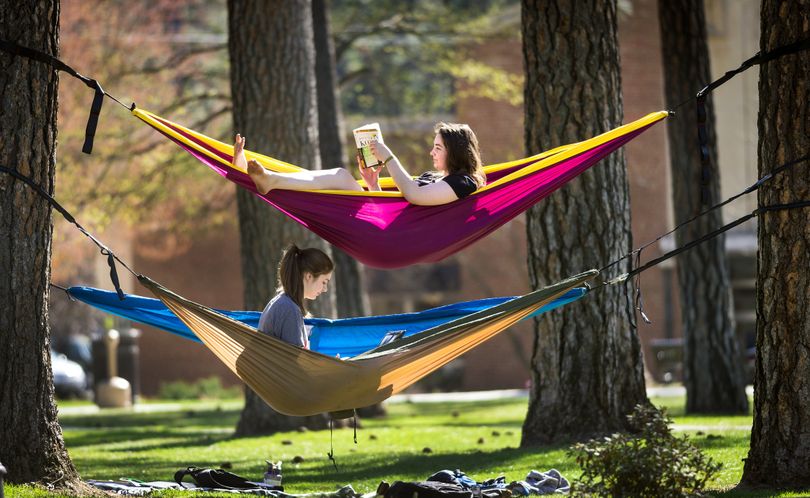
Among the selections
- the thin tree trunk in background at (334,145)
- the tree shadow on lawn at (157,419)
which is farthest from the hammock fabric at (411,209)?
A: the thin tree trunk in background at (334,145)

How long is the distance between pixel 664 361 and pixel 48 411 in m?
12.4

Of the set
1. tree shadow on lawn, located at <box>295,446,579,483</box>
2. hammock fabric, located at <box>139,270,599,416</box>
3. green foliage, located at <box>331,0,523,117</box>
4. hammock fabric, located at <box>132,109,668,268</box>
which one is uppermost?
green foliage, located at <box>331,0,523,117</box>

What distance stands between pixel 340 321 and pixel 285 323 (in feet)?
3.02

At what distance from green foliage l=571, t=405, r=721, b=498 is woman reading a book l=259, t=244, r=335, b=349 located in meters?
1.61

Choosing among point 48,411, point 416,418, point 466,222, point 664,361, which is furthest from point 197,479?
point 664,361

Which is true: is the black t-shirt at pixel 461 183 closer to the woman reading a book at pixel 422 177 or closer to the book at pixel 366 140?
the woman reading a book at pixel 422 177

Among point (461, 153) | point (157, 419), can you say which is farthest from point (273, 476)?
point (157, 419)

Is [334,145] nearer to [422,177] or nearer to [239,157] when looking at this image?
[422,177]

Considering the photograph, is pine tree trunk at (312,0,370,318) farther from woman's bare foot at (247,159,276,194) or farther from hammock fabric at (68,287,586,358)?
woman's bare foot at (247,159,276,194)

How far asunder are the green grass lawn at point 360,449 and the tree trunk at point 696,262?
0.58 meters

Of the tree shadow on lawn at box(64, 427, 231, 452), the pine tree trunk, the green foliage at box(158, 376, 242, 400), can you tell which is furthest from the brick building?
the tree shadow on lawn at box(64, 427, 231, 452)

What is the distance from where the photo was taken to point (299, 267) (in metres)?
5.79

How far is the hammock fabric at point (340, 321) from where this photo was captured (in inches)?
244

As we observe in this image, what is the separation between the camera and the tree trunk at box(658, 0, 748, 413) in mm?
10836
